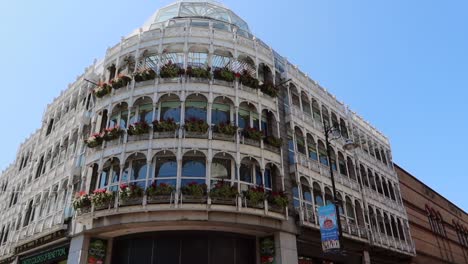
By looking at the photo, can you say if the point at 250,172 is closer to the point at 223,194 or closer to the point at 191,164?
the point at 223,194

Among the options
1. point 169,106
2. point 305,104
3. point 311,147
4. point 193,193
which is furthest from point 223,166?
point 305,104

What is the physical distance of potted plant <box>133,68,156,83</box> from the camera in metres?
21.9

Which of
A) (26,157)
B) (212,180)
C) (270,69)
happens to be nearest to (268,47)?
(270,69)

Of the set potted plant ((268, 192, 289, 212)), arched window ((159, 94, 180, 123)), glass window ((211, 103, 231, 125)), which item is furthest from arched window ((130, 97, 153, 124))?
potted plant ((268, 192, 289, 212))

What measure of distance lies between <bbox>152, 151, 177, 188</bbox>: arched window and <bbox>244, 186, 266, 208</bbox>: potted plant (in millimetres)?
3943

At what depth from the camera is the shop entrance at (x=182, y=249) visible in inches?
730

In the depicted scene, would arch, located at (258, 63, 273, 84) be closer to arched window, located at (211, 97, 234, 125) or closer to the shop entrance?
arched window, located at (211, 97, 234, 125)

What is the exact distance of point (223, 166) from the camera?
804 inches

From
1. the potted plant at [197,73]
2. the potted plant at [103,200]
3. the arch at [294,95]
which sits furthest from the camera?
the arch at [294,95]

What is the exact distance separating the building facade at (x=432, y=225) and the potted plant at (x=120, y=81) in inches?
1138

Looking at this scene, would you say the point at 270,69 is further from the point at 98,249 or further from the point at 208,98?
the point at 98,249

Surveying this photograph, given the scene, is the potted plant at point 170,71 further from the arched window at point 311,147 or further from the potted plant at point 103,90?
the arched window at point 311,147

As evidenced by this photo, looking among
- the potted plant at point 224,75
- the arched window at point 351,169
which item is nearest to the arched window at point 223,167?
the potted plant at point 224,75

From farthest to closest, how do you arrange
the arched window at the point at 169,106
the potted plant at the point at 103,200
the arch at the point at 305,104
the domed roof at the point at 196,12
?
the domed roof at the point at 196,12 < the arch at the point at 305,104 < the arched window at the point at 169,106 < the potted plant at the point at 103,200
